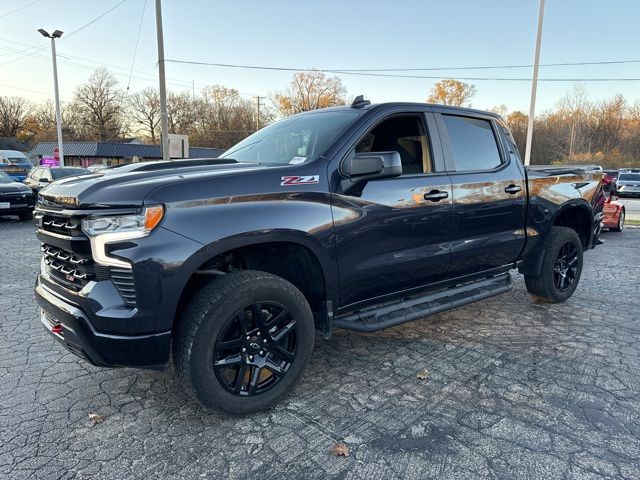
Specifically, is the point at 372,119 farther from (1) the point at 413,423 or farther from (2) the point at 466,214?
(1) the point at 413,423

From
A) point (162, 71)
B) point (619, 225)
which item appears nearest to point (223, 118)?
point (162, 71)

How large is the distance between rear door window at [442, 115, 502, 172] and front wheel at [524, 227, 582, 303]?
1.17m

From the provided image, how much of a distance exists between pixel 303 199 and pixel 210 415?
1.46 meters

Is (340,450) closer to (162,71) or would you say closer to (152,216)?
(152,216)

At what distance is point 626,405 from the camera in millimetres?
2957

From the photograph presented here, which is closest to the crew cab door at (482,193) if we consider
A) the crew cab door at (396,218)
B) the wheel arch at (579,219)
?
the crew cab door at (396,218)

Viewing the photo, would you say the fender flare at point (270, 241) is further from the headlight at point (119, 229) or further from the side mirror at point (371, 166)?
the side mirror at point (371, 166)

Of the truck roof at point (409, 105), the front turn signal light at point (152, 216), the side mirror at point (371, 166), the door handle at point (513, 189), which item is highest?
the truck roof at point (409, 105)

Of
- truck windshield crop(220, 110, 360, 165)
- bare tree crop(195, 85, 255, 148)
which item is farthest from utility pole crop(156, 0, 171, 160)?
bare tree crop(195, 85, 255, 148)

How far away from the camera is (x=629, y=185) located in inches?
988

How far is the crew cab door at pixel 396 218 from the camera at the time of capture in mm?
3125

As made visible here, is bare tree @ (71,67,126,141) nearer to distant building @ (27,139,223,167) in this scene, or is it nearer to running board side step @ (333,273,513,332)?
distant building @ (27,139,223,167)

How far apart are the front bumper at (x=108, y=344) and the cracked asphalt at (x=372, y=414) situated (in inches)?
18.6

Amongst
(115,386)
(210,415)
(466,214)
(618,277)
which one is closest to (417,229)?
(466,214)
